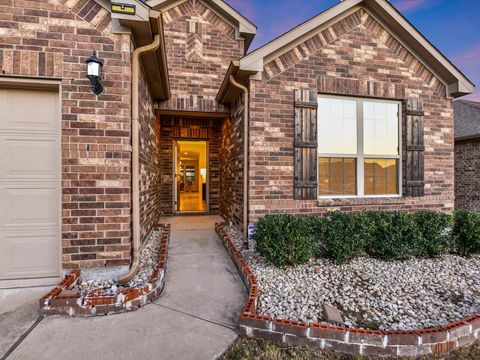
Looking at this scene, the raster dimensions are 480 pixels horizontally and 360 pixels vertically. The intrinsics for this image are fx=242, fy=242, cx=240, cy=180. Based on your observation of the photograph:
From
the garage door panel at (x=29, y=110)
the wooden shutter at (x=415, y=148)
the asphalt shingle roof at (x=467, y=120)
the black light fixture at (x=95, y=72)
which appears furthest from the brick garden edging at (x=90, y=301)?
the asphalt shingle roof at (x=467, y=120)

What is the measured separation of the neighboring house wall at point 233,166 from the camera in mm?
4922

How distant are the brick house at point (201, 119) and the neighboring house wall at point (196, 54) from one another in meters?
0.03

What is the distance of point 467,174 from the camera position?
350 inches

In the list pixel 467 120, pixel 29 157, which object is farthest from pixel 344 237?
pixel 467 120

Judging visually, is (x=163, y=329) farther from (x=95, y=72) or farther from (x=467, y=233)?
(x=467, y=233)

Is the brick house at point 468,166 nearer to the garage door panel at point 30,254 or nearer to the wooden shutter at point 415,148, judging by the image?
the wooden shutter at point 415,148

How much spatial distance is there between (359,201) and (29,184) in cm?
516

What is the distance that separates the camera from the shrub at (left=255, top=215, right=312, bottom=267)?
350 centimetres

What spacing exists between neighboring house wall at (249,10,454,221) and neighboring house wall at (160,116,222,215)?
325 centimetres

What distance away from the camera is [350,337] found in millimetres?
2076

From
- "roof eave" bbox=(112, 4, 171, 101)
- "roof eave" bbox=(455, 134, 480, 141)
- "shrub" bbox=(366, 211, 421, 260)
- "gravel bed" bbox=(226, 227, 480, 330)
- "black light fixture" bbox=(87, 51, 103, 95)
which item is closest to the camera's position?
"gravel bed" bbox=(226, 227, 480, 330)

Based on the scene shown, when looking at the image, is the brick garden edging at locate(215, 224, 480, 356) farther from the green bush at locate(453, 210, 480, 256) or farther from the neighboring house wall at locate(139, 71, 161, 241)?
the green bush at locate(453, 210, 480, 256)

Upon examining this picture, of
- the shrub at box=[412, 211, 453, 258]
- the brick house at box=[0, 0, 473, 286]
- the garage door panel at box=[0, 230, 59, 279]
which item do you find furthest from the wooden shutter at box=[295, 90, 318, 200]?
the garage door panel at box=[0, 230, 59, 279]

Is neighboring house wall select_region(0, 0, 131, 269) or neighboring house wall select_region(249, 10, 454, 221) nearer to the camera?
neighboring house wall select_region(0, 0, 131, 269)
